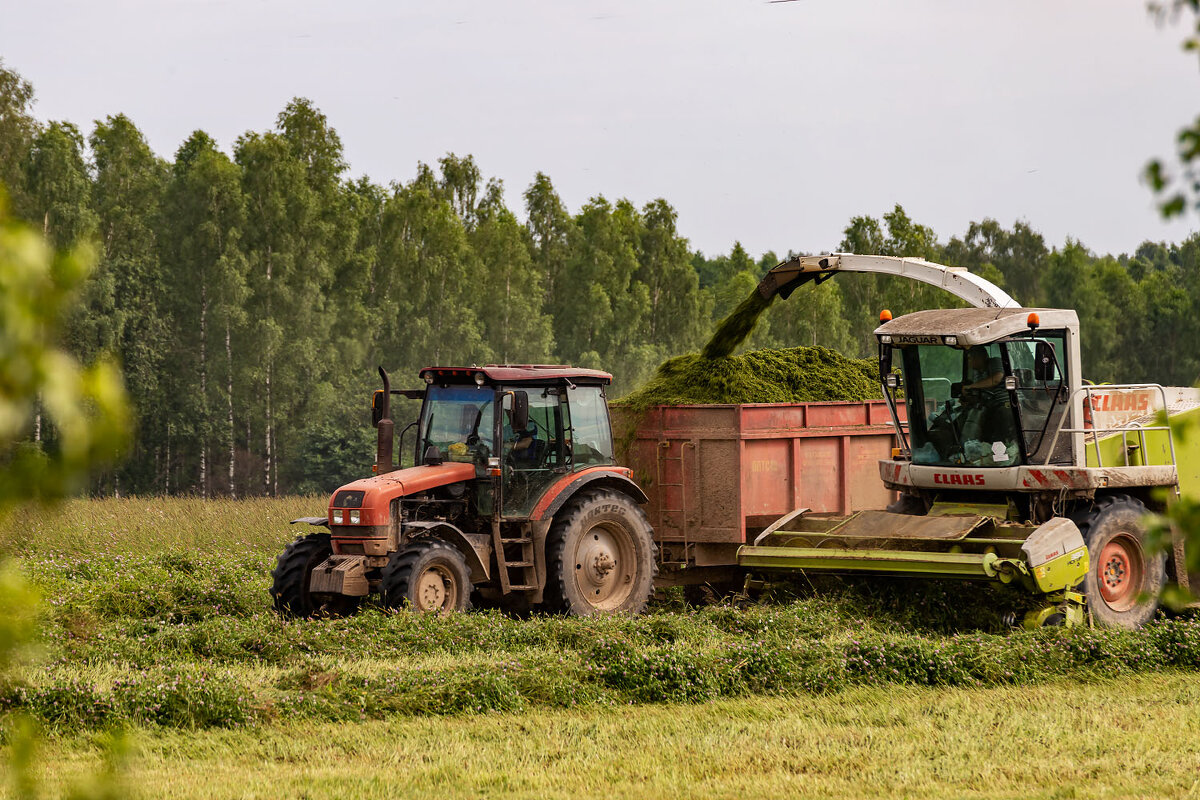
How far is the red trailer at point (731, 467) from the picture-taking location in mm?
11891

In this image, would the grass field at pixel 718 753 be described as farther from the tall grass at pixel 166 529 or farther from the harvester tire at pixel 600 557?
the tall grass at pixel 166 529

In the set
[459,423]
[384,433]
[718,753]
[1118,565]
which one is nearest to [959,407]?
[1118,565]

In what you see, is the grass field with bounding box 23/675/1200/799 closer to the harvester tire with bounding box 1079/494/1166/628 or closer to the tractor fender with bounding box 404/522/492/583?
the harvester tire with bounding box 1079/494/1166/628

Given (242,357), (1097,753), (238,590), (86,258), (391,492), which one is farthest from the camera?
(242,357)

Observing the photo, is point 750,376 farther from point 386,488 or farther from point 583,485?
point 386,488

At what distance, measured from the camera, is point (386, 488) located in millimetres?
10453

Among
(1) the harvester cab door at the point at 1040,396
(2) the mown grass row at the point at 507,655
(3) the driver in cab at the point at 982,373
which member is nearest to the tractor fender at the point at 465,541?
(2) the mown grass row at the point at 507,655

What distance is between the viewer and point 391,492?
10461 millimetres

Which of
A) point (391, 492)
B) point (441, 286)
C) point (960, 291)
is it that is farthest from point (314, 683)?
point (441, 286)

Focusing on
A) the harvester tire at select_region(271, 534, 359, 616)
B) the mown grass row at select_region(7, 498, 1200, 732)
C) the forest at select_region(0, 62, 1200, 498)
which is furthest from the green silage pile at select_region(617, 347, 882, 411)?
the forest at select_region(0, 62, 1200, 498)

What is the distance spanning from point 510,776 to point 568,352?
1552 inches

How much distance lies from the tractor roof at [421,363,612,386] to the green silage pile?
1.21 m

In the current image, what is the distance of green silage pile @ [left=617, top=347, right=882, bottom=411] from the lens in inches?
487

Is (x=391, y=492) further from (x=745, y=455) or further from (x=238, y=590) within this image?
(x=745, y=455)
